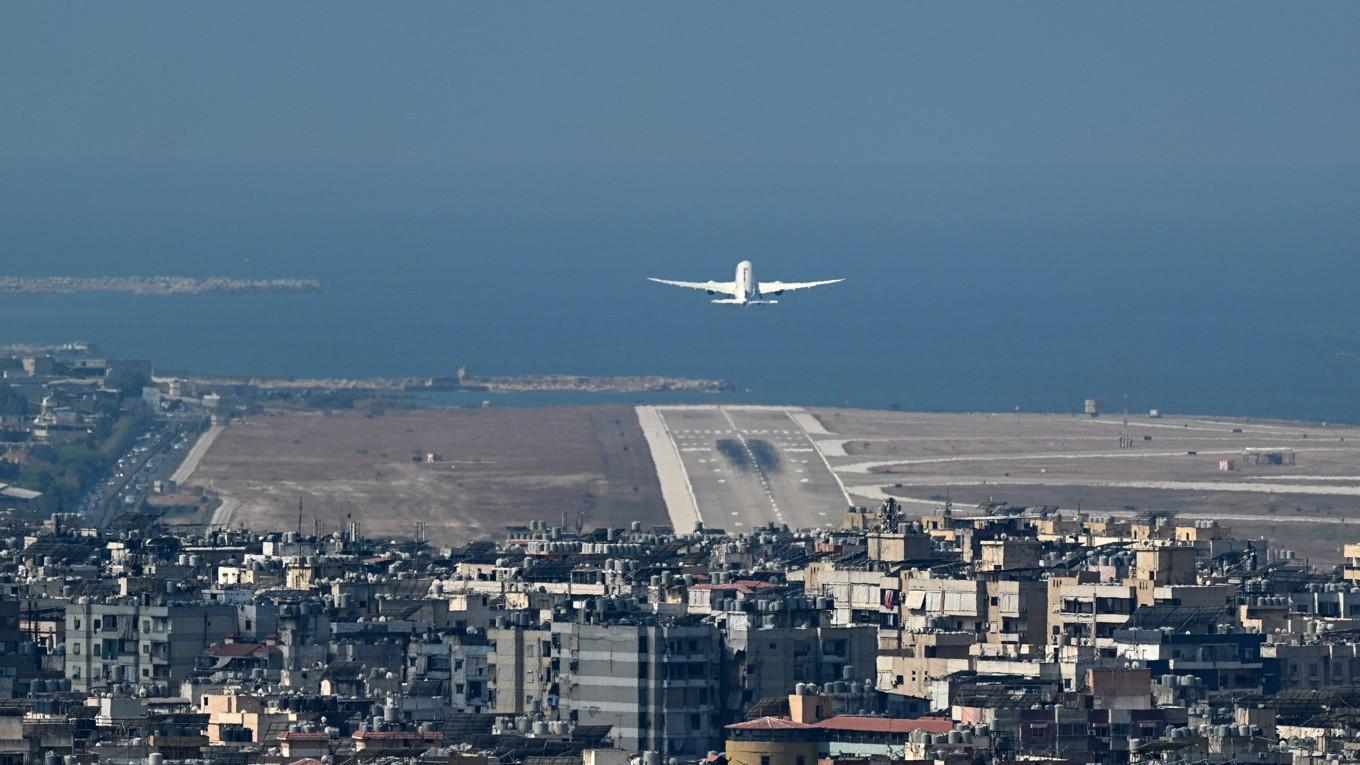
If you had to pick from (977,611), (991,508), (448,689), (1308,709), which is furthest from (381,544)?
(1308,709)

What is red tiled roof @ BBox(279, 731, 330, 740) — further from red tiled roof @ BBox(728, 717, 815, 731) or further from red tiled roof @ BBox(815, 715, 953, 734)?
red tiled roof @ BBox(815, 715, 953, 734)

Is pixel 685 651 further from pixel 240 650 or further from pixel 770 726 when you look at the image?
pixel 240 650

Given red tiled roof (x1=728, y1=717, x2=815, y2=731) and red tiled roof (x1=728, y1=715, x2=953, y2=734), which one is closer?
red tiled roof (x1=728, y1=717, x2=815, y2=731)

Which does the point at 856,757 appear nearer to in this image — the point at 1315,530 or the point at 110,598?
the point at 110,598

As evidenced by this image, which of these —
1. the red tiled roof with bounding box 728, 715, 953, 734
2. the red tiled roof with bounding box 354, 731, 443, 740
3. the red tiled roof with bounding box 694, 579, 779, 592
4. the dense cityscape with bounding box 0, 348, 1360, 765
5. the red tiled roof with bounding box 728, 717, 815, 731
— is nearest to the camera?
the red tiled roof with bounding box 354, 731, 443, 740

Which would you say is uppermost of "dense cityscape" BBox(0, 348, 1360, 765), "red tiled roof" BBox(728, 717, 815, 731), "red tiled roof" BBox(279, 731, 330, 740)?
"dense cityscape" BBox(0, 348, 1360, 765)

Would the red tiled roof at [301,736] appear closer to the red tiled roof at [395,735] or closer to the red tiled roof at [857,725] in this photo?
the red tiled roof at [395,735]

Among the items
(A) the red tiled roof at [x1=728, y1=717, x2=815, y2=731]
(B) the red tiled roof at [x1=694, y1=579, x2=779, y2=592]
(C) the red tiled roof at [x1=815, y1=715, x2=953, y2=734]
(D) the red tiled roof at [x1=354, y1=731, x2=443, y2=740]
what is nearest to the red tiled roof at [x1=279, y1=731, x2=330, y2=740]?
(D) the red tiled roof at [x1=354, y1=731, x2=443, y2=740]

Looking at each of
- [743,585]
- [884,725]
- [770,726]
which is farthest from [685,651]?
→ [743,585]
